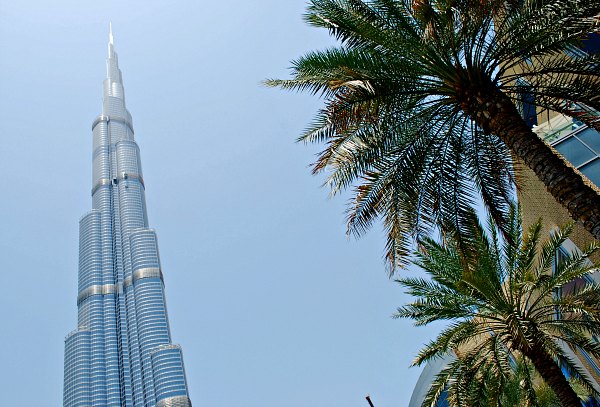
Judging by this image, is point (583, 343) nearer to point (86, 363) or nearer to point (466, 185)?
point (466, 185)

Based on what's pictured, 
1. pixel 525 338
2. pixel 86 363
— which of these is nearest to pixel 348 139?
pixel 525 338

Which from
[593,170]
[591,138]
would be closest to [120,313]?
[591,138]

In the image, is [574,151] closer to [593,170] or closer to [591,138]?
[591,138]

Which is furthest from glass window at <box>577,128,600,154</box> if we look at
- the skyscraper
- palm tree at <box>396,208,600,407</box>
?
the skyscraper

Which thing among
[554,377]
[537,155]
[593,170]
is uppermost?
[593,170]

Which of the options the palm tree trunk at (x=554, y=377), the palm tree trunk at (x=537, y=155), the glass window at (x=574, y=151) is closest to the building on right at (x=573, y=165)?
the glass window at (x=574, y=151)

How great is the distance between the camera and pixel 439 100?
1042 cm

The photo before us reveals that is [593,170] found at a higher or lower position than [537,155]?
higher

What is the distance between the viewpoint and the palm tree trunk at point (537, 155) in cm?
767

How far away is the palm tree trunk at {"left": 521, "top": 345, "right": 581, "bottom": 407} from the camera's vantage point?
11523mm

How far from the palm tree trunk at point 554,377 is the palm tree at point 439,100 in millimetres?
2878

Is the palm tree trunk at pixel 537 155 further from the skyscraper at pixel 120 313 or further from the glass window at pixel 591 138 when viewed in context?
the skyscraper at pixel 120 313

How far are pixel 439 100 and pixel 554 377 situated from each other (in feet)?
19.7

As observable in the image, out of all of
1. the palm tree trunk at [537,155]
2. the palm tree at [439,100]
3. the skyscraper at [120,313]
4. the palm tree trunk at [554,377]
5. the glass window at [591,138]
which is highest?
the skyscraper at [120,313]
